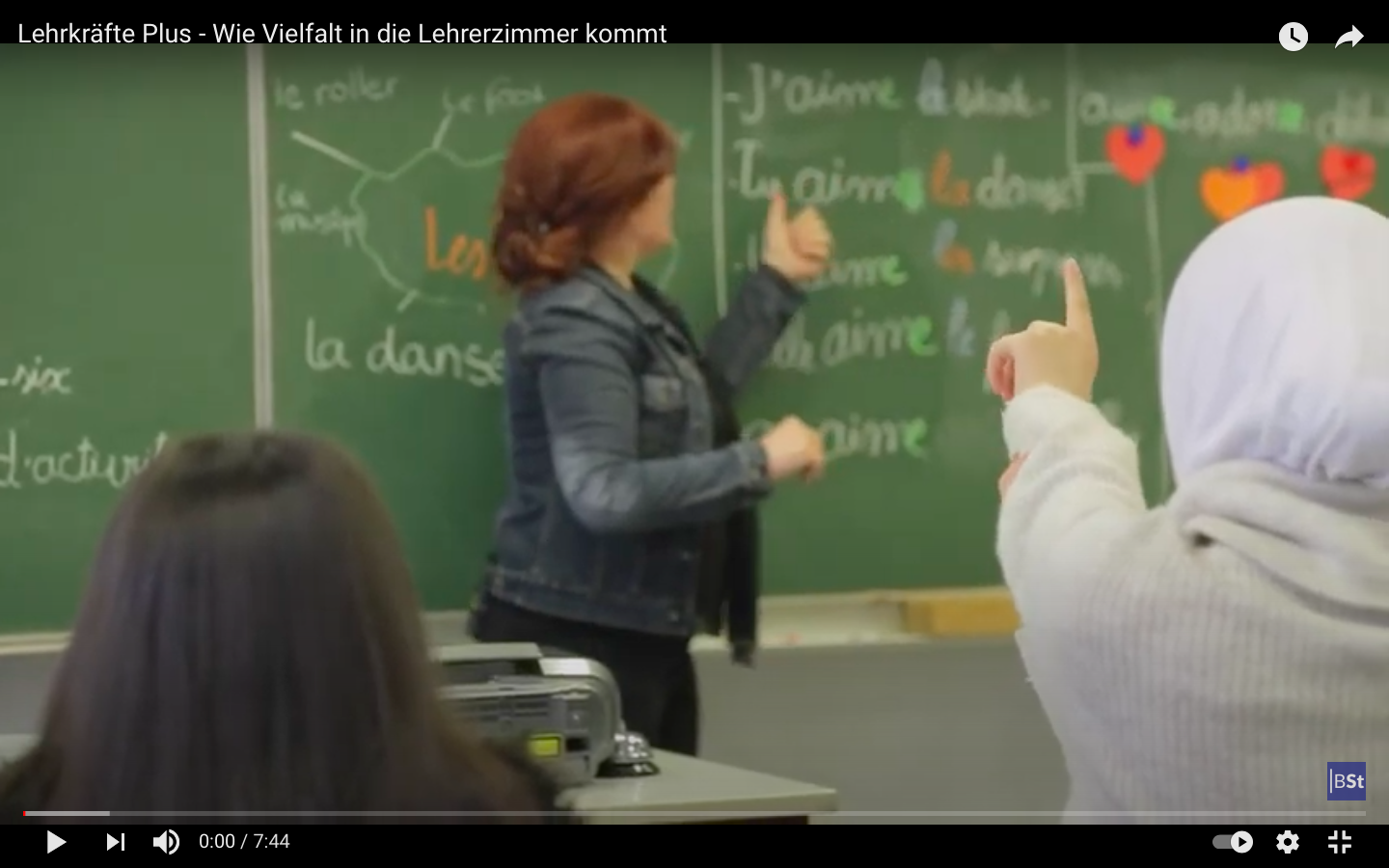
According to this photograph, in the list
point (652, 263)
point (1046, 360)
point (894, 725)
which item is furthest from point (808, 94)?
point (1046, 360)

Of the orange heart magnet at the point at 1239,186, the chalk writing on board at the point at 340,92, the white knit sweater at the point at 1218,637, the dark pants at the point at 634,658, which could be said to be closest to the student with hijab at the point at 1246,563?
the white knit sweater at the point at 1218,637

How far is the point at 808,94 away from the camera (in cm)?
279

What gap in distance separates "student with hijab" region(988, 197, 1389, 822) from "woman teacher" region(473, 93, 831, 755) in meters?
1.02

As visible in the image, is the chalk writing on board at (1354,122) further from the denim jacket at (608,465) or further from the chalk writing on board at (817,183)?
the denim jacket at (608,465)

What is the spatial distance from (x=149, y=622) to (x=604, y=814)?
569mm

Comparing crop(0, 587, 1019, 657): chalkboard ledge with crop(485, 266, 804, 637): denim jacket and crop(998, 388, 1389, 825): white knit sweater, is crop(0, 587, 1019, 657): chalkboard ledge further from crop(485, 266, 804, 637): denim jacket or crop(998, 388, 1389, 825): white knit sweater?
crop(998, 388, 1389, 825): white knit sweater

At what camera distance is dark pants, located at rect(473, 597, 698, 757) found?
8.00 ft

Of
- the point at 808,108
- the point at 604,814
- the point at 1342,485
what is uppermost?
the point at 808,108

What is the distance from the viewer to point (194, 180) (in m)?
2.54

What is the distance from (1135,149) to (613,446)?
1118mm
